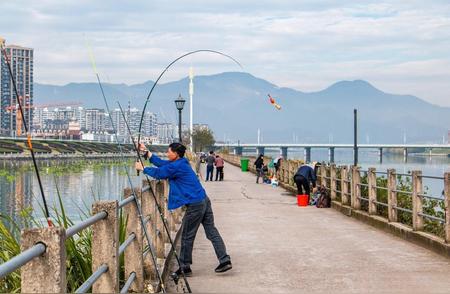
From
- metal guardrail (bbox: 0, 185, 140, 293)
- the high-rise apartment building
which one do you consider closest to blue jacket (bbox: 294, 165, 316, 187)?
the high-rise apartment building

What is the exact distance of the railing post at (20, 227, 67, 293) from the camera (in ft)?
12.4

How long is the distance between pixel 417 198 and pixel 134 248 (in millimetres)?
7041

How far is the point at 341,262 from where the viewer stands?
10.9 meters

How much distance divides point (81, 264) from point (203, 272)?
2867mm

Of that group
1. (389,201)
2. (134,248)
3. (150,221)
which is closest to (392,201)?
(389,201)

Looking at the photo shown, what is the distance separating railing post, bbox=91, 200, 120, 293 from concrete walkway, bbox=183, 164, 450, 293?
2936 millimetres

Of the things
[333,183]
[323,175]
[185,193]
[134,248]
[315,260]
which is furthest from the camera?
[323,175]

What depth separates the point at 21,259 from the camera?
131 inches

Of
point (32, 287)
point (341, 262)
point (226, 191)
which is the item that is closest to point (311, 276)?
point (341, 262)

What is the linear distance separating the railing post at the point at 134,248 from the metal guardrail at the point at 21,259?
147 inches

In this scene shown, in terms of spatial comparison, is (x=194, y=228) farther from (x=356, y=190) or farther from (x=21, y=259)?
(x=356, y=190)

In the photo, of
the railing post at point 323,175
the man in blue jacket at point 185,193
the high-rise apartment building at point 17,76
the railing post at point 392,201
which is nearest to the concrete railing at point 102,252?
the man in blue jacket at point 185,193

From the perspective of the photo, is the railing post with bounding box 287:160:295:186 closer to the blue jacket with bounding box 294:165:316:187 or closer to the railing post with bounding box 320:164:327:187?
the railing post with bounding box 320:164:327:187

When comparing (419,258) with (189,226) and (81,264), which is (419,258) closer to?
(189,226)
